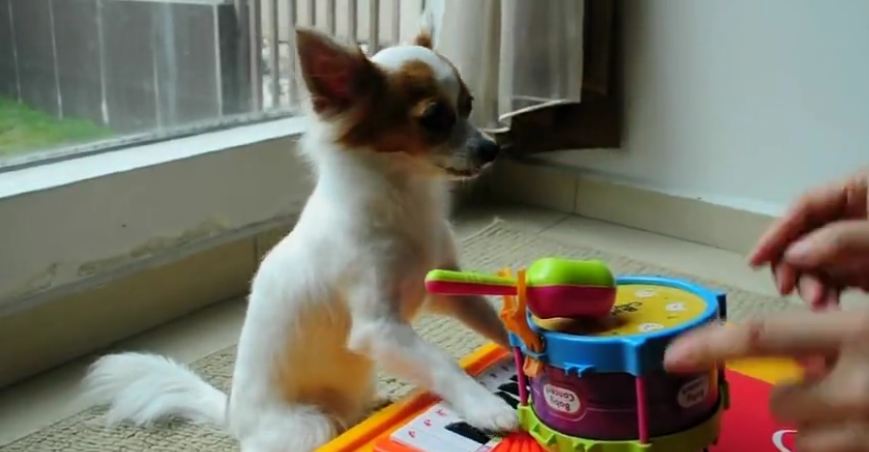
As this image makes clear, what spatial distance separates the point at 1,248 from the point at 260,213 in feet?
1.34

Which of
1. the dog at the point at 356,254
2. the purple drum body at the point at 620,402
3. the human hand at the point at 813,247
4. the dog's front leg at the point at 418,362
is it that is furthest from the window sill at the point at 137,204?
the human hand at the point at 813,247

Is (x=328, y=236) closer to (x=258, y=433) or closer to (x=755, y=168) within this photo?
(x=258, y=433)

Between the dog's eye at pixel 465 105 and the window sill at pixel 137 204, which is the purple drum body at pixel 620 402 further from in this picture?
the window sill at pixel 137 204

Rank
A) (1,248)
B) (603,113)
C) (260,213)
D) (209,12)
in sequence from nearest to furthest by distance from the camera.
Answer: (1,248), (260,213), (209,12), (603,113)

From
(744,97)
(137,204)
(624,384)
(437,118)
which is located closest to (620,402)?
(624,384)

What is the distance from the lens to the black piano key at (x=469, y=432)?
0.81 metres

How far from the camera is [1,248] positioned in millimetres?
1136

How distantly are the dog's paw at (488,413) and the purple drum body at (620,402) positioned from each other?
8cm

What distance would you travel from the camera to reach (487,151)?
0.99 meters

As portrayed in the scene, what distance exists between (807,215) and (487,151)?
36 centimetres

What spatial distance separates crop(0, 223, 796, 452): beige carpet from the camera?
104 cm

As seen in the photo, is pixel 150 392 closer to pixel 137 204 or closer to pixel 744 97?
pixel 137 204

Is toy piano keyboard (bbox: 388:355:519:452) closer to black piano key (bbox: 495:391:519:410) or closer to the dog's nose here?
black piano key (bbox: 495:391:519:410)

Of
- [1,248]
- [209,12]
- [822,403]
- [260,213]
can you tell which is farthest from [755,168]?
[822,403]
